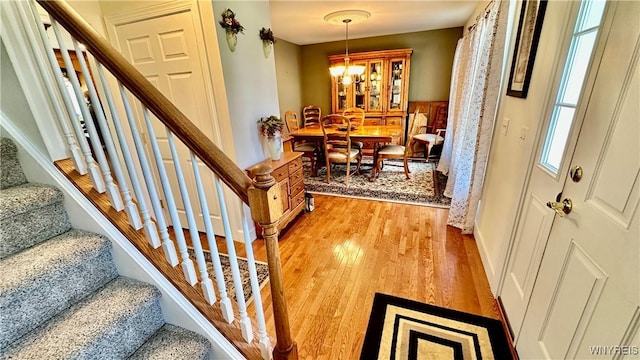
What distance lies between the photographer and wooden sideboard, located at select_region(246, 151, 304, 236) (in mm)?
2502

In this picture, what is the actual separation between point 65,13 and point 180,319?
1.14 metres

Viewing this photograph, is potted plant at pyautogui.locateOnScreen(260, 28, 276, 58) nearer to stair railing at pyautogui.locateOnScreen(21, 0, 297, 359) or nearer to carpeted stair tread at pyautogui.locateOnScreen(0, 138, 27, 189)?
stair railing at pyautogui.locateOnScreen(21, 0, 297, 359)

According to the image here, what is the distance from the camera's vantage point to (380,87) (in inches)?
202

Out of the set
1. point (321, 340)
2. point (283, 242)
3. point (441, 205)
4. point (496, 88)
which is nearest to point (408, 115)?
point (441, 205)

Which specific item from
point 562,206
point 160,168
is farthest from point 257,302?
point 562,206

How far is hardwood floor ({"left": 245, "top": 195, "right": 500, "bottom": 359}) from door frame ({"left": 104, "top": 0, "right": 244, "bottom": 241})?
30.5 inches

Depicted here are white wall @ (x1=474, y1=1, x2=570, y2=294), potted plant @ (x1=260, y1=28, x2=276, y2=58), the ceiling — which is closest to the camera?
white wall @ (x1=474, y1=1, x2=570, y2=294)

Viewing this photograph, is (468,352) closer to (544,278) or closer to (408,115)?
(544,278)

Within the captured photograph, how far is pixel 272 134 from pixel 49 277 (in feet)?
6.10

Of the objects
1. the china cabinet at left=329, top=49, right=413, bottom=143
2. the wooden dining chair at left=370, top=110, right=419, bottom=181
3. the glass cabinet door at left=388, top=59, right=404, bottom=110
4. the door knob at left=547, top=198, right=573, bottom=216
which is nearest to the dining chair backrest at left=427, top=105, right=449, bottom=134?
the china cabinet at left=329, top=49, right=413, bottom=143

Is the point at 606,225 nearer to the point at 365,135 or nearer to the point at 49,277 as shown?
the point at 49,277

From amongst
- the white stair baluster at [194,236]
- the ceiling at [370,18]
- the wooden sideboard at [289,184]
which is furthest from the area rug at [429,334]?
the ceiling at [370,18]

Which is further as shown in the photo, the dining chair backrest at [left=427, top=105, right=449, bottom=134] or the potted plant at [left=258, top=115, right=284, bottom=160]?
the dining chair backrest at [left=427, top=105, right=449, bottom=134]

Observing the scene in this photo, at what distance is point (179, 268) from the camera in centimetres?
106
